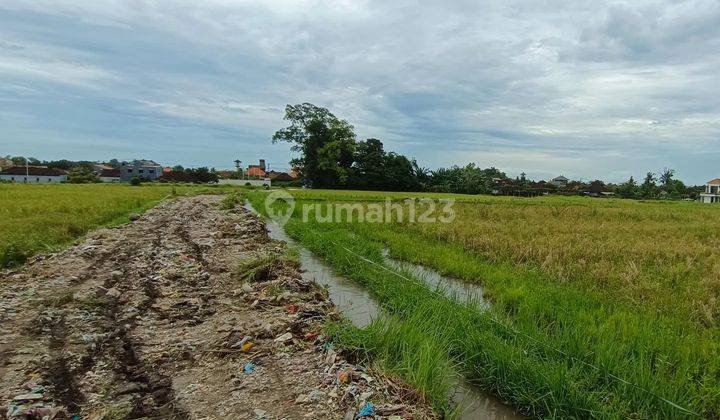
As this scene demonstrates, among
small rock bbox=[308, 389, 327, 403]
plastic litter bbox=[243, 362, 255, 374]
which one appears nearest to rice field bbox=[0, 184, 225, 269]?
plastic litter bbox=[243, 362, 255, 374]

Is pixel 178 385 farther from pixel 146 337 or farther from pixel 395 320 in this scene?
pixel 395 320

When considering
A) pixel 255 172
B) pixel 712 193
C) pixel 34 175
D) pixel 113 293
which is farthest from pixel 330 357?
pixel 255 172

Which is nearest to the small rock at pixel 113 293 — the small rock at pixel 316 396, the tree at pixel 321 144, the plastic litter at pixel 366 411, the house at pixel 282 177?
the small rock at pixel 316 396

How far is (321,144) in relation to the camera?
56938 millimetres

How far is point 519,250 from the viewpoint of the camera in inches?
361

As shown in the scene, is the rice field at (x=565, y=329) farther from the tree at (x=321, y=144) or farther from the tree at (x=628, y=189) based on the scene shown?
the tree at (x=628, y=189)

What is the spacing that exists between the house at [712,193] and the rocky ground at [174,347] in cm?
8454

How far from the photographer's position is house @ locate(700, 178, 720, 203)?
67.1 meters

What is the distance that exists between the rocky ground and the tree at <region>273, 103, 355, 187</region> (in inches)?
1901

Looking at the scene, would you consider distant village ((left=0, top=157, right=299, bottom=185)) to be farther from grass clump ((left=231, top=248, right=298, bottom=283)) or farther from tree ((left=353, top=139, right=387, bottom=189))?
grass clump ((left=231, top=248, right=298, bottom=283))

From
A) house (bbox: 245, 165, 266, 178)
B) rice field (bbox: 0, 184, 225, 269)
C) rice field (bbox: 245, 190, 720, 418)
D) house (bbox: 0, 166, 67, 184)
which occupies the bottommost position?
rice field (bbox: 245, 190, 720, 418)

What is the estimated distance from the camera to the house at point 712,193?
67.1 meters

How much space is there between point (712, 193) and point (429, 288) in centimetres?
9258

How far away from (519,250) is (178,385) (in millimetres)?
7852
